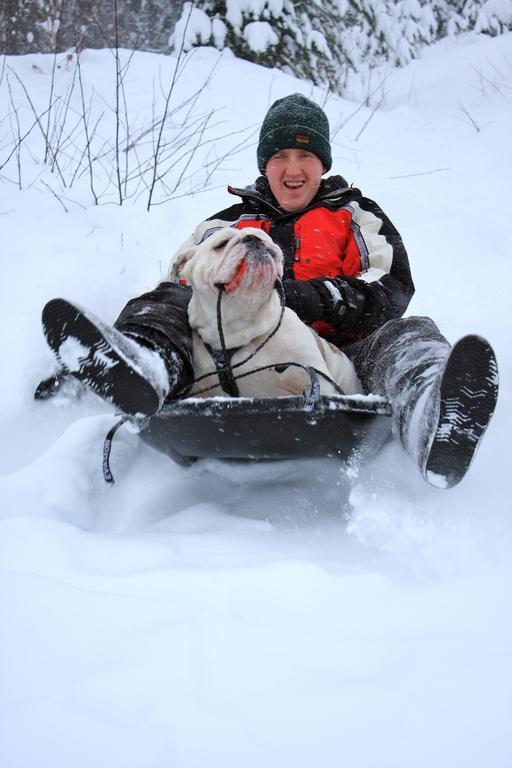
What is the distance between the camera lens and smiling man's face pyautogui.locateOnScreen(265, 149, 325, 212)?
285cm

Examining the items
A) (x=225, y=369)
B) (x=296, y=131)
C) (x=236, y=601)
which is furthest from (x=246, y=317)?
(x=296, y=131)

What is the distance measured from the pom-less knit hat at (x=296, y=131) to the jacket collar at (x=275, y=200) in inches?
5.6

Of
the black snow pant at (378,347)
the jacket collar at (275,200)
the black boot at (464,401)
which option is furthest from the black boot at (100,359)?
the jacket collar at (275,200)

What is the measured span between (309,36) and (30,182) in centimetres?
519

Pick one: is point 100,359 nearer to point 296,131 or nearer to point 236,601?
point 236,601

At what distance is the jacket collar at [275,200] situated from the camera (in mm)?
2768

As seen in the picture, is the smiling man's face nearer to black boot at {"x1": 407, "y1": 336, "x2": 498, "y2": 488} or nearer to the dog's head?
the dog's head

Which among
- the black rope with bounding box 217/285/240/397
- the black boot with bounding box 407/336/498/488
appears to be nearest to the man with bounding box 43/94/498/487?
the black boot with bounding box 407/336/498/488

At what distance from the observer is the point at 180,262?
2.07 m

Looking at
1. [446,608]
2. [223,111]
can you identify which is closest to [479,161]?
[223,111]

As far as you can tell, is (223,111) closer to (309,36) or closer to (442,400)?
→ (309,36)

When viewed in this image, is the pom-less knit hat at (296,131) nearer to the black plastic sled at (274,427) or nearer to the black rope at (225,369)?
the black rope at (225,369)

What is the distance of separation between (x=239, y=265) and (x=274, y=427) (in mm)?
480

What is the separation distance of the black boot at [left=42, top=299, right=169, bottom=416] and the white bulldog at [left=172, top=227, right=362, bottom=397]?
1.20 feet
